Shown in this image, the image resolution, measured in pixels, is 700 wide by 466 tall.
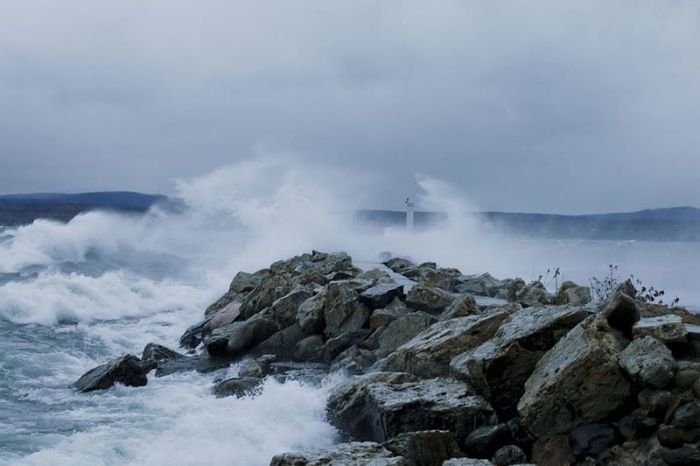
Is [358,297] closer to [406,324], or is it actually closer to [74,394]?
[406,324]

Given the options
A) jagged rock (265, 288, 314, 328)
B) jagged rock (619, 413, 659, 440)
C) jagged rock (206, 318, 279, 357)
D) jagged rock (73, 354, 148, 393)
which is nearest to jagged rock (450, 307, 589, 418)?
jagged rock (619, 413, 659, 440)

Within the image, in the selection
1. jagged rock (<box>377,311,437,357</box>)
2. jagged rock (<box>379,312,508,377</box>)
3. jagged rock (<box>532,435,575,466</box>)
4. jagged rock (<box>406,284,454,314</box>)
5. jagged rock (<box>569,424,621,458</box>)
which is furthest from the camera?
jagged rock (<box>406,284,454,314</box>)

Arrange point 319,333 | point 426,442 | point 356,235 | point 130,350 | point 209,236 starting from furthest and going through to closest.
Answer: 1. point 209,236
2. point 356,235
3. point 130,350
4. point 319,333
5. point 426,442

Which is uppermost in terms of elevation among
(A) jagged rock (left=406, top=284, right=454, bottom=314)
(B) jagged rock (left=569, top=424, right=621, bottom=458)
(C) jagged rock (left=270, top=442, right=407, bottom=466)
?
(A) jagged rock (left=406, top=284, right=454, bottom=314)

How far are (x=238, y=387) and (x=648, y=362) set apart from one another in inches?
222

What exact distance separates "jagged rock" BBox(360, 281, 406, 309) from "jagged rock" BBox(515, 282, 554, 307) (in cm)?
209

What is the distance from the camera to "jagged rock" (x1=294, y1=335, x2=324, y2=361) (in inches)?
483

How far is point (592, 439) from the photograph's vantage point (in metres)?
6.32

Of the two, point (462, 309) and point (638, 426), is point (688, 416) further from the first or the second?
point (462, 309)

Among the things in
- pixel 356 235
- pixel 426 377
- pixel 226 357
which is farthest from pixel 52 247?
pixel 426 377

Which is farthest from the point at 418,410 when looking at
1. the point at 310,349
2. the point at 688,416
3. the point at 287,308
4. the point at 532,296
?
the point at 287,308

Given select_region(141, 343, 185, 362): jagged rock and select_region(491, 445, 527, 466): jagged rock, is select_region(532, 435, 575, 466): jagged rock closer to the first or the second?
select_region(491, 445, 527, 466): jagged rock

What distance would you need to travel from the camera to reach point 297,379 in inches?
426

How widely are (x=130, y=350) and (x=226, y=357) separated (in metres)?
3.09
